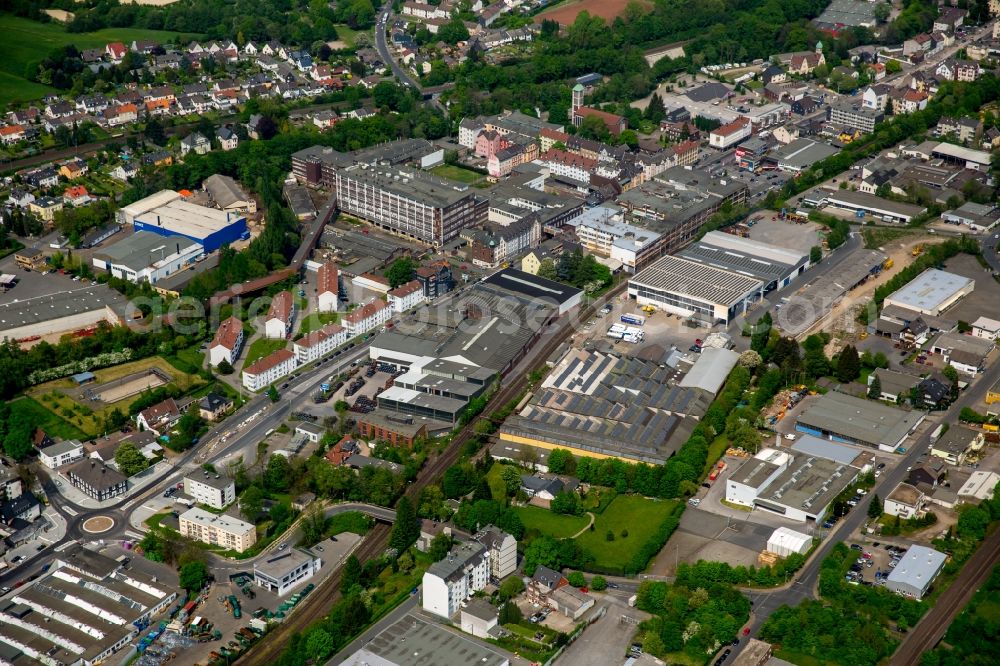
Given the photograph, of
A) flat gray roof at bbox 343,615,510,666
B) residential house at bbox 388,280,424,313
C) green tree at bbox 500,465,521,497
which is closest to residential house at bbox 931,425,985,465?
green tree at bbox 500,465,521,497

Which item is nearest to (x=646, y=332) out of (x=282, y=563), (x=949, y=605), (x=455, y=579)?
(x=455, y=579)

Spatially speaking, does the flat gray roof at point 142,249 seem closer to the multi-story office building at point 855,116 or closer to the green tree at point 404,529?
the green tree at point 404,529

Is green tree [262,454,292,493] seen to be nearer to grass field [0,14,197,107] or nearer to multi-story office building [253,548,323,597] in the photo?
multi-story office building [253,548,323,597]

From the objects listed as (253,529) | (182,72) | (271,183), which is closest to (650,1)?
(182,72)

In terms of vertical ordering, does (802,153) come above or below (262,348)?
above

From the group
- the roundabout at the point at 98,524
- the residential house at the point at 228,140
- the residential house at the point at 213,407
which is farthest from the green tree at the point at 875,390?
the residential house at the point at 228,140

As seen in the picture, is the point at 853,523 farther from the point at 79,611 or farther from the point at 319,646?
the point at 79,611
